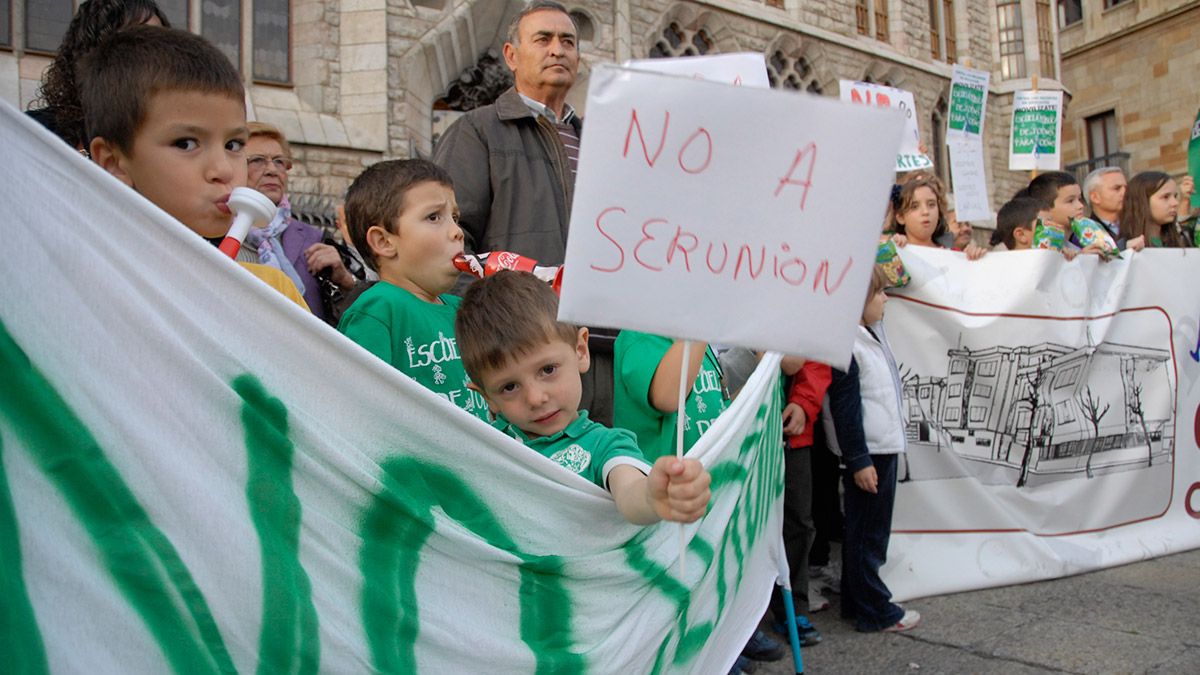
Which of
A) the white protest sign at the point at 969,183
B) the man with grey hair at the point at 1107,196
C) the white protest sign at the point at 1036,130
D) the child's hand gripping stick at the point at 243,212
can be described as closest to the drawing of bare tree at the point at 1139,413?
the man with grey hair at the point at 1107,196

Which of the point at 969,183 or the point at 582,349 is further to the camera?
the point at 969,183

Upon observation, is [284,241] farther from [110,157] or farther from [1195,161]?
[1195,161]

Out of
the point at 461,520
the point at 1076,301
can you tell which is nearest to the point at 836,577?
the point at 1076,301

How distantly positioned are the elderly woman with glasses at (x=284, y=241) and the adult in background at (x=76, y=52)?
2.33ft

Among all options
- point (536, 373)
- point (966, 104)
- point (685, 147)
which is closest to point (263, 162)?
point (536, 373)

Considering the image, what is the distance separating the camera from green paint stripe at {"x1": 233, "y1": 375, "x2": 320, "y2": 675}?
3.85 ft

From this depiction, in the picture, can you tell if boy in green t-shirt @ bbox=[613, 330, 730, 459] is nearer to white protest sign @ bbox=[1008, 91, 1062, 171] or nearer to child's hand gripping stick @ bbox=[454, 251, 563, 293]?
child's hand gripping stick @ bbox=[454, 251, 563, 293]

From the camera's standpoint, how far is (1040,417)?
422 centimetres

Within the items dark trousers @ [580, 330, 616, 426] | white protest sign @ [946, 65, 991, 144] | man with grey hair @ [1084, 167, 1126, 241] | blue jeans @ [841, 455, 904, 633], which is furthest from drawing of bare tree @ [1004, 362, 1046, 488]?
white protest sign @ [946, 65, 991, 144]

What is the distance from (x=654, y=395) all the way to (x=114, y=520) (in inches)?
53.6

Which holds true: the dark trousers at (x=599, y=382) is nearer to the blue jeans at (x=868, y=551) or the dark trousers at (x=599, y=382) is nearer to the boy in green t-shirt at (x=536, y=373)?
the boy in green t-shirt at (x=536, y=373)

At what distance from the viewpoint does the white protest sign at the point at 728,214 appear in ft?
4.48

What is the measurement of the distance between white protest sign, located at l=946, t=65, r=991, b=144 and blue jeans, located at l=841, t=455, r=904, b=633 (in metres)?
4.88

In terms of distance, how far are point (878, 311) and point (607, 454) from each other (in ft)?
7.39
